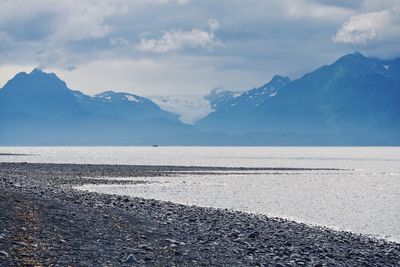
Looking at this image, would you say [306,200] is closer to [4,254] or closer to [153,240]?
[153,240]

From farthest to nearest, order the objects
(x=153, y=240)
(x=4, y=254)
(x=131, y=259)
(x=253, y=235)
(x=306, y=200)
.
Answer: (x=306, y=200) < (x=253, y=235) < (x=153, y=240) < (x=131, y=259) < (x=4, y=254)

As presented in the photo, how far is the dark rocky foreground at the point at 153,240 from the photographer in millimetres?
26078

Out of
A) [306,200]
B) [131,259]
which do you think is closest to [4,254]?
[131,259]

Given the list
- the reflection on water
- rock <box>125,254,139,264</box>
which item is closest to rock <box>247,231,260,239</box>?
rock <box>125,254,139,264</box>

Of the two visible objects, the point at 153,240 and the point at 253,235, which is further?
the point at 253,235

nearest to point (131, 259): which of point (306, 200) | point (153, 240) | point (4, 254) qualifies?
point (4, 254)

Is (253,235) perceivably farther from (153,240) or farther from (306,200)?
→ (306,200)

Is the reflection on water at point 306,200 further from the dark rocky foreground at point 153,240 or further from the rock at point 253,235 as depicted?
the rock at point 253,235

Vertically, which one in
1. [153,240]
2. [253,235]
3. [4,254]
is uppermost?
[4,254]

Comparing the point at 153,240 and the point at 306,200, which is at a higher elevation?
the point at 153,240

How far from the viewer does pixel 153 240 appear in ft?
102

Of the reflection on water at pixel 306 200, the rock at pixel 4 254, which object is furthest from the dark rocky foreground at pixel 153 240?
the reflection on water at pixel 306 200

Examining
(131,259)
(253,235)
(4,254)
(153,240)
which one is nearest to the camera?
(4,254)

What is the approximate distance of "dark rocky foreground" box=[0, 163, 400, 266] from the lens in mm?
26078
